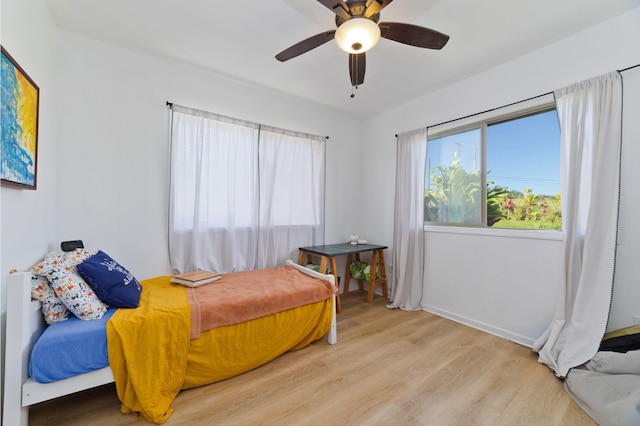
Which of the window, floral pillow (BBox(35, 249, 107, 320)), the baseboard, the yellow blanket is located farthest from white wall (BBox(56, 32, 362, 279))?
the baseboard

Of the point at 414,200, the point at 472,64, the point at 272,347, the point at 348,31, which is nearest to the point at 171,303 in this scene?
the point at 272,347

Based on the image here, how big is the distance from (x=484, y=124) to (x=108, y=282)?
345 cm

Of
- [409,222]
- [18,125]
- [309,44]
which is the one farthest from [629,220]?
[18,125]

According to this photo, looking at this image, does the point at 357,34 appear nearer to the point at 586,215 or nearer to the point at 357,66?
the point at 357,66

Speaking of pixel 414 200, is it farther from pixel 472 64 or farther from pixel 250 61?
pixel 250 61

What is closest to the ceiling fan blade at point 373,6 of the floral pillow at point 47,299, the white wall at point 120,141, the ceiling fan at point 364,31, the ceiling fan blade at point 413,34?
the ceiling fan at point 364,31

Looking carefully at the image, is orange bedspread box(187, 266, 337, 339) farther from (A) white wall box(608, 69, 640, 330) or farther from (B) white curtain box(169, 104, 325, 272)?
(A) white wall box(608, 69, 640, 330)

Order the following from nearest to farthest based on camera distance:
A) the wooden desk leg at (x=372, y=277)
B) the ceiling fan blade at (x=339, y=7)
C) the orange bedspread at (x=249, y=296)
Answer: the ceiling fan blade at (x=339, y=7), the orange bedspread at (x=249, y=296), the wooden desk leg at (x=372, y=277)

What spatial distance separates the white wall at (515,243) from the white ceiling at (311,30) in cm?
14

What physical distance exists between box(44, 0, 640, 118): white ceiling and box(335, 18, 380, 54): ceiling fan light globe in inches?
16.2

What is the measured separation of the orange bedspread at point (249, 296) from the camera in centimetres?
175

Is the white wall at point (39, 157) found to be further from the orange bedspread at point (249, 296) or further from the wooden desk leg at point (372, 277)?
the wooden desk leg at point (372, 277)

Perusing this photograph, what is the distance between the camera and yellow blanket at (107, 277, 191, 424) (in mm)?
1433

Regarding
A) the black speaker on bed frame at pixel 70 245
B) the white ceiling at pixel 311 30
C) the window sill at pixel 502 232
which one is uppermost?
the white ceiling at pixel 311 30
